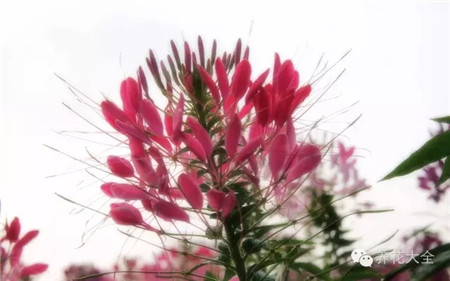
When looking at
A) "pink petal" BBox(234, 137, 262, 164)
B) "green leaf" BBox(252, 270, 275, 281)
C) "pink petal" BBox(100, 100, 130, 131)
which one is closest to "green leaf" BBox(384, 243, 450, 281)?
"green leaf" BBox(252, 270, 275, 281)

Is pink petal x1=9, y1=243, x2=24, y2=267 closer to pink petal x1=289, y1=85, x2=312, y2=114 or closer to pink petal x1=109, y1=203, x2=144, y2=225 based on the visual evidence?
pink petal x1=109, y1=203, x2=144, y2=225

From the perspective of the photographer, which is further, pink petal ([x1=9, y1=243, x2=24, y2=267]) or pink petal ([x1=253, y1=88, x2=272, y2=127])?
pink petal ([x1=9, y1=243, x2=24, y2=267])

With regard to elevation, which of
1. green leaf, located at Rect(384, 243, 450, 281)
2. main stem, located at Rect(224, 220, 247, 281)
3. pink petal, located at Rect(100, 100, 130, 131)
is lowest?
green leaf, located at Rect(384, 243, 450, 281)

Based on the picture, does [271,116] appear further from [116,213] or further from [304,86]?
[116,213]

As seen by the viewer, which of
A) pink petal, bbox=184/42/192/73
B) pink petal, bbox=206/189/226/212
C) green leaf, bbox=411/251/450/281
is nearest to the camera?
green leaf, bbox=411/251/450/281

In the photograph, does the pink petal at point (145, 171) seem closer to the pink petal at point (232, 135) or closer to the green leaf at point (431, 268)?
the pink petal at point (232, 135)

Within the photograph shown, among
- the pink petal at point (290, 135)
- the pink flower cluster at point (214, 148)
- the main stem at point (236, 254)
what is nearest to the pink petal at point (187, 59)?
the pink flower cluster at point (214, 148)

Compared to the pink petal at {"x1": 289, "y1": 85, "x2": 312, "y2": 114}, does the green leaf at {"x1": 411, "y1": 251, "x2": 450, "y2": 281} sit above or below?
below

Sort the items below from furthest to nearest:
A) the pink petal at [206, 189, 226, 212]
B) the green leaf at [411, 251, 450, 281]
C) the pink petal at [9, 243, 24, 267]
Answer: the pink petal at [9, 243, 24, 267] → the pink petal at [206, 189, 226, 212] → the green leaf at [411, 251, 450, 281]
